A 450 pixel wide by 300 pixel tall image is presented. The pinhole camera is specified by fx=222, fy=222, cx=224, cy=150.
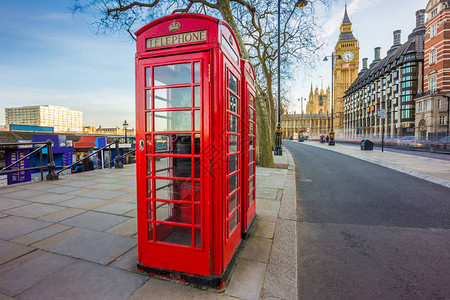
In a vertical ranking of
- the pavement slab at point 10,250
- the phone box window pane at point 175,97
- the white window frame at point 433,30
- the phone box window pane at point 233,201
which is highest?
the white window frame at point 433,30

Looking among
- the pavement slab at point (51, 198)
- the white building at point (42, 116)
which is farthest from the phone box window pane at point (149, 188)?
the white building at point (42, 116)

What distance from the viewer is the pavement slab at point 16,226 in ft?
10.9

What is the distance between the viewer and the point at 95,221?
3861 millimetres

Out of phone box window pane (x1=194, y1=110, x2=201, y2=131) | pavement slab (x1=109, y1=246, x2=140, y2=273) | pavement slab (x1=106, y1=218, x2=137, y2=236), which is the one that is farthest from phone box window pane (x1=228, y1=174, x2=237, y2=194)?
pavement slab (x1=106, y1=218, x2=137, y2=236)

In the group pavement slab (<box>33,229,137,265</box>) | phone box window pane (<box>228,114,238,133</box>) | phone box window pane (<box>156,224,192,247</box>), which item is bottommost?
pavement slab (<box>33,229,137,265</box>)

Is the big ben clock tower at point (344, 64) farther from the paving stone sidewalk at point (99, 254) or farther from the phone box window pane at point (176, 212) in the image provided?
the phone box window pane at point (176, 212)

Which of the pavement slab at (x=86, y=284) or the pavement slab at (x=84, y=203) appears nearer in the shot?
the pavement slab at (x=86, y=284)

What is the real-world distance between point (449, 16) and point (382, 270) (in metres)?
49.7

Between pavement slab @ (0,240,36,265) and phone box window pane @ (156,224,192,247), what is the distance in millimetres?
1831

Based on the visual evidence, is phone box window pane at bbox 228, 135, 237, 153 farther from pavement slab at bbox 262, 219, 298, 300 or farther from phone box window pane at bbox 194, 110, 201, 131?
pavement slab at bbox 262, 219, 298, 300

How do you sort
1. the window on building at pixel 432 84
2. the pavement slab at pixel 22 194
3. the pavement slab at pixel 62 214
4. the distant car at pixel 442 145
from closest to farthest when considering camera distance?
1. the pavement slab at pixel 62 214
2. the pavement slab at pixel 22 194
3. the distant car at pixel 442 145
4. the window on building at pixel 432 84

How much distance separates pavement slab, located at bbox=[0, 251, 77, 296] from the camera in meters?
2.17

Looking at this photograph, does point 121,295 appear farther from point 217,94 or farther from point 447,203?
point 447,203

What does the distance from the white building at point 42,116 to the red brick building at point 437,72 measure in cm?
13886
